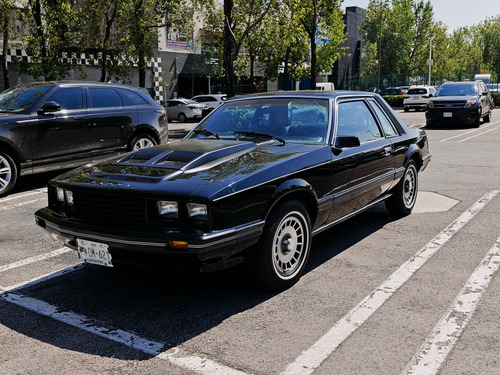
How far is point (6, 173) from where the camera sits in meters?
7.95

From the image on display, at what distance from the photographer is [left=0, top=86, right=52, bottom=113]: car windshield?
27.2ft

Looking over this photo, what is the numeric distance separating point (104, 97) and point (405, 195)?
562 cm

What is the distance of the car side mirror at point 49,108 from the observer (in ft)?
26.4

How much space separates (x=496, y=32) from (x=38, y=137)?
202 ft

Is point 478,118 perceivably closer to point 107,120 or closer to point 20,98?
point 107,120

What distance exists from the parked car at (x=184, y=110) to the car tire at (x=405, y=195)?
20.9 metres

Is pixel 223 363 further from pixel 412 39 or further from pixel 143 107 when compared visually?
pixel 412 39

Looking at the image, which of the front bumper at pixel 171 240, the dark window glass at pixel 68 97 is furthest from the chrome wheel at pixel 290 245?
the dark window glass at pixel 68 97

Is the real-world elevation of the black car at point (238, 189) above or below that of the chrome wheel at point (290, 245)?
above

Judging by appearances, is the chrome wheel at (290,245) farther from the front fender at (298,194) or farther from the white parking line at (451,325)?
the white parking line at (451,325)

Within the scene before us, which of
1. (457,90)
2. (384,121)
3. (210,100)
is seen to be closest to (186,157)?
(384,121)

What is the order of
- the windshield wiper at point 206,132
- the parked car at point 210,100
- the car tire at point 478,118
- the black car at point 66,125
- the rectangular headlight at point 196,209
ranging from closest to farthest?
the rectangular headlight at point 196,209 → the windshield wiper at point 206,132 → the black car at point 66,125 → the car tire at point 478,118 → the parked car at point 210,100

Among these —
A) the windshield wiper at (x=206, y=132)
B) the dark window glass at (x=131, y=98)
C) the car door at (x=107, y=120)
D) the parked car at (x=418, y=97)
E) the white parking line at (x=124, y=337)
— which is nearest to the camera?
the white parking line at (x=124, y=337)

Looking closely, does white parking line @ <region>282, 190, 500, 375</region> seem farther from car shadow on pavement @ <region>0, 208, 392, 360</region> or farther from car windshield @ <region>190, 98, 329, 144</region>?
car windshield @ <region>190, 98, 329, 144</region>
